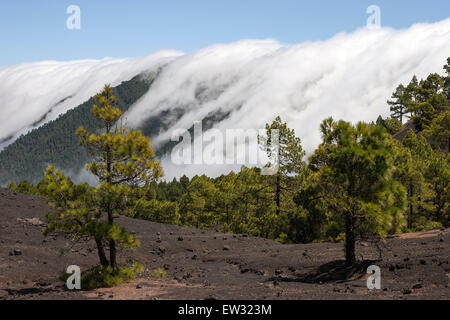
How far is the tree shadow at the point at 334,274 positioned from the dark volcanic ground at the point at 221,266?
0.15ft

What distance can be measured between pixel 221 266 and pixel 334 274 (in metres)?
7.81

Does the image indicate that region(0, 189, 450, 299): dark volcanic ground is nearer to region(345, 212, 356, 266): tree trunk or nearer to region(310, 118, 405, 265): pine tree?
region(345, 212, 356, 266): tree trunk

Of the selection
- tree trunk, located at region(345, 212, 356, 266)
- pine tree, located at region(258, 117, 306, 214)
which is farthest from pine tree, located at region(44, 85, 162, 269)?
pine tree, located at region(258, 117, 306, 214)

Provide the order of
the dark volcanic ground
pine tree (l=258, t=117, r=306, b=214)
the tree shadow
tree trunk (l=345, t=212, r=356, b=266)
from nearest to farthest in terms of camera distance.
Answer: the dark volcanic ground
the tree shadow
tree trunk (l=345, t=212, r=356, b=266)
pine tree (l=258, t=117, r=306, b=214)

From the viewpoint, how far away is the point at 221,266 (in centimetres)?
2505

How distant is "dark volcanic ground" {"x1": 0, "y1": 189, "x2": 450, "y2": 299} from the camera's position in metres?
14.7

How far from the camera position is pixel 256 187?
36.9 meters

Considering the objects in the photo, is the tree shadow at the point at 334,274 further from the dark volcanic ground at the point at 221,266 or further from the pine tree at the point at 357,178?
the pine tree at the point at 357,178

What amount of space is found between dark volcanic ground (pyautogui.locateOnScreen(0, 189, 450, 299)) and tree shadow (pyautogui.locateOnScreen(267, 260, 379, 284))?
4 cm

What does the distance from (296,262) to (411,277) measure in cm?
653

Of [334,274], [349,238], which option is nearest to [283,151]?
[349,238]

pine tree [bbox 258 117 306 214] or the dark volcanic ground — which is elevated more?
pine tree [bbox 258 117 306 214]

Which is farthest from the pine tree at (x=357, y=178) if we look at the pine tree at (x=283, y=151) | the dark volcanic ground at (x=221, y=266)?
the pine tree at (x=283, y=151)
